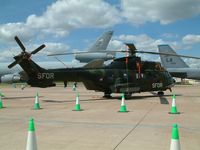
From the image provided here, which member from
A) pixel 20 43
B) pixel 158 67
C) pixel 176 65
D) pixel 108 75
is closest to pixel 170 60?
pixel 176 65

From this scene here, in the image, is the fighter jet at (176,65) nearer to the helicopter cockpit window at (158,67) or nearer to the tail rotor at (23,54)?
the helicopter cockpit window at (158,67)

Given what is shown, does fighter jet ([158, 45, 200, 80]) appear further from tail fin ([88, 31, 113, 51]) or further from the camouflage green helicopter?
the camouflage green helicopter

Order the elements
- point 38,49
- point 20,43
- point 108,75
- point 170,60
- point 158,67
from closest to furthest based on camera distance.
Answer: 1. point 20,43
2. point 38,49
3. point 108,75
4. point 158,67
5. point 170,60

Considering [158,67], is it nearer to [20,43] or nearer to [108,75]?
[108,75]

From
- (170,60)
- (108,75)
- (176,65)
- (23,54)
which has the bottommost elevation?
(108,75)

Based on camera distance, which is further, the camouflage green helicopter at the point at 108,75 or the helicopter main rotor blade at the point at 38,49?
the camouflage green helicopter at the point at 108,75

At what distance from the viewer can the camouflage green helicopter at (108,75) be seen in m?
18.8

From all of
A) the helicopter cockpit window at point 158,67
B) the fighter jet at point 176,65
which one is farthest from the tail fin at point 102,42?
the helicopter cockpit window at point 158,67

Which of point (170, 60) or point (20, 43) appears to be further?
point (170, 60)

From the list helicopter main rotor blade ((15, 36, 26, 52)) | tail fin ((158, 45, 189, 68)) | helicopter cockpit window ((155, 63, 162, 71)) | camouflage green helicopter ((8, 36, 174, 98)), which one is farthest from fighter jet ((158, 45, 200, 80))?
helicopter main rotor blade ((15, 36, 26, 52))

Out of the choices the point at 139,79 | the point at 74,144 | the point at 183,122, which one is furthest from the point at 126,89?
the point at 74,144

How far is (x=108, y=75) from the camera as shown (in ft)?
66.9

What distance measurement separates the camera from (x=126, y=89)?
19.9 metres

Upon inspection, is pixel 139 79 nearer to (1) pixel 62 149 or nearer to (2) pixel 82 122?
(2) pixel 82 122
